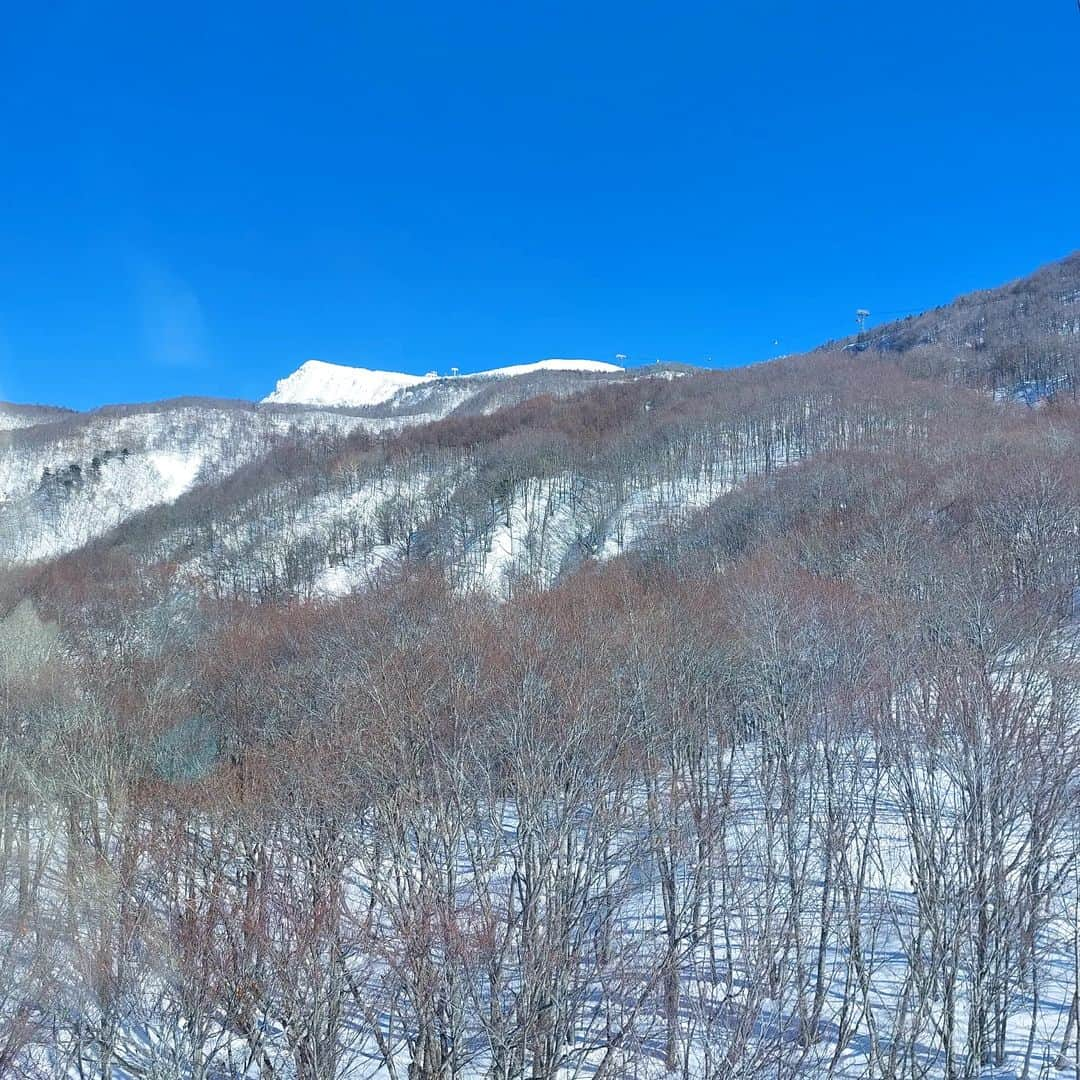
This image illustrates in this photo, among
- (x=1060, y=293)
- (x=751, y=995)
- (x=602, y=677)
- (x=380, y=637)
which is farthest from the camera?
(x=1060, y=293)

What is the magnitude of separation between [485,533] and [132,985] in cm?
6630

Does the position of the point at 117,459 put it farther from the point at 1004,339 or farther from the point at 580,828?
the point at 1004,339

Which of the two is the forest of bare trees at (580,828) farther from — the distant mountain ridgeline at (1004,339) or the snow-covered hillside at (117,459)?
the snow-covered hillside at (117,459)

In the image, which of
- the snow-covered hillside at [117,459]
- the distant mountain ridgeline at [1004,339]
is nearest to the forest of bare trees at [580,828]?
the distant mountain ridgeline at [1004,339]

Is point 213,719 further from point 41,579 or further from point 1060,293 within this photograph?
point 1060,293

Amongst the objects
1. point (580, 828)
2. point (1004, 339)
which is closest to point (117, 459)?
point (580, 828)

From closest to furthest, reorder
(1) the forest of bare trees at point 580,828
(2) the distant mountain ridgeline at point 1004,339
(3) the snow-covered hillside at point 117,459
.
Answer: (1) the forest of bare trees at point 580,828, (2) the distant mountain ridgeline at point 1004,339, (3) the snow-covered hillside at point 117,459

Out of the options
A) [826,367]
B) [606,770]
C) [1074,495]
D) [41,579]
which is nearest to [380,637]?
[606,770]

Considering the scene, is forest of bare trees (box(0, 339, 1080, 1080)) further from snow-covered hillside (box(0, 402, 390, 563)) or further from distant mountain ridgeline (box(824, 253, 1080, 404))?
snow-covered hillside (box(0, 402, 390, 563))

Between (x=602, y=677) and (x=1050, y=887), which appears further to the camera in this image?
(x=602, y=677)

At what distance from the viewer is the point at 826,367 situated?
407ft

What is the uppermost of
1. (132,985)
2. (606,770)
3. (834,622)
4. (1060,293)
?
(1060,293)

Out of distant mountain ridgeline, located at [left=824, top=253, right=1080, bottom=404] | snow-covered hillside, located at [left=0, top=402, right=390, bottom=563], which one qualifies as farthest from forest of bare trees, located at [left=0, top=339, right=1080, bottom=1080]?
snow-covered hillside, located at [left=0, top=402, right=390, bottom=563]

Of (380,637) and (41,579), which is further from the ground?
(41,579)
